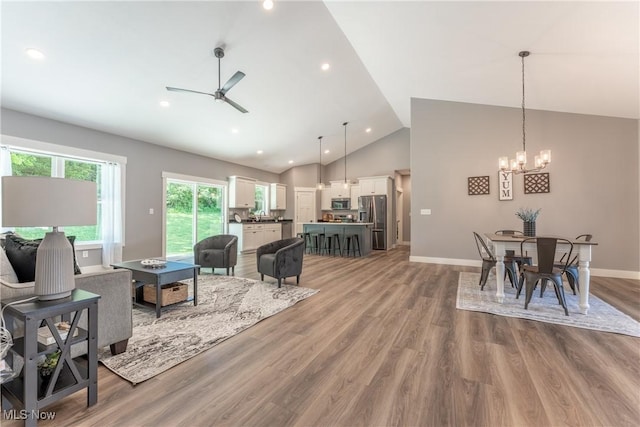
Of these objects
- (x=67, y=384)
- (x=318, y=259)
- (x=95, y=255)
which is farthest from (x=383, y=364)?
(x=95, y=255)

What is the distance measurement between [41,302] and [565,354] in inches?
146

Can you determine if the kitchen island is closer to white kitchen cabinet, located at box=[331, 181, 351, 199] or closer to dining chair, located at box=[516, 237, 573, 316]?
white kitchen cabinet, located at box=[331, 181, 351, 199]

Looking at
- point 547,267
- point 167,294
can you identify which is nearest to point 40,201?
point 167,294

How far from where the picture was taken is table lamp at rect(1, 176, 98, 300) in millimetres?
1383

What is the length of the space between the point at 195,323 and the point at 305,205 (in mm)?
7501

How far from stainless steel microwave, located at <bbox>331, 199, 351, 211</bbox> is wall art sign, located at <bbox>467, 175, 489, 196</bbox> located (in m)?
4.41

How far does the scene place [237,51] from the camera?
3.89 metres

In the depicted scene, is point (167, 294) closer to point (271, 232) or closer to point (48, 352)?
point (48, 352)

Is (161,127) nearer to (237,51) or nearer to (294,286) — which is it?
(237,51)

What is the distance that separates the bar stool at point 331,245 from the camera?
7.66 metres

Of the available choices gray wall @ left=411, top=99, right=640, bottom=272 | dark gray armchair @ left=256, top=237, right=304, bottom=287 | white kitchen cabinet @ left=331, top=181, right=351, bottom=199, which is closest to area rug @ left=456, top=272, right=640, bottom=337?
gray wall @ left=411, top=99, right=640, bottom=272

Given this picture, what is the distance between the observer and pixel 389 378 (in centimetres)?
190

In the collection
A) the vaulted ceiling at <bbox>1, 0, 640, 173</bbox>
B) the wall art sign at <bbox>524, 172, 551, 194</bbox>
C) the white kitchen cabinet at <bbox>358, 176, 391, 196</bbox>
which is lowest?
the wall art sign at <bbox>524, 172, 551, 194</bbox>

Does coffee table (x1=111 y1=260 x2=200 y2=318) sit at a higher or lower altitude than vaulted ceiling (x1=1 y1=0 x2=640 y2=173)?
lower
